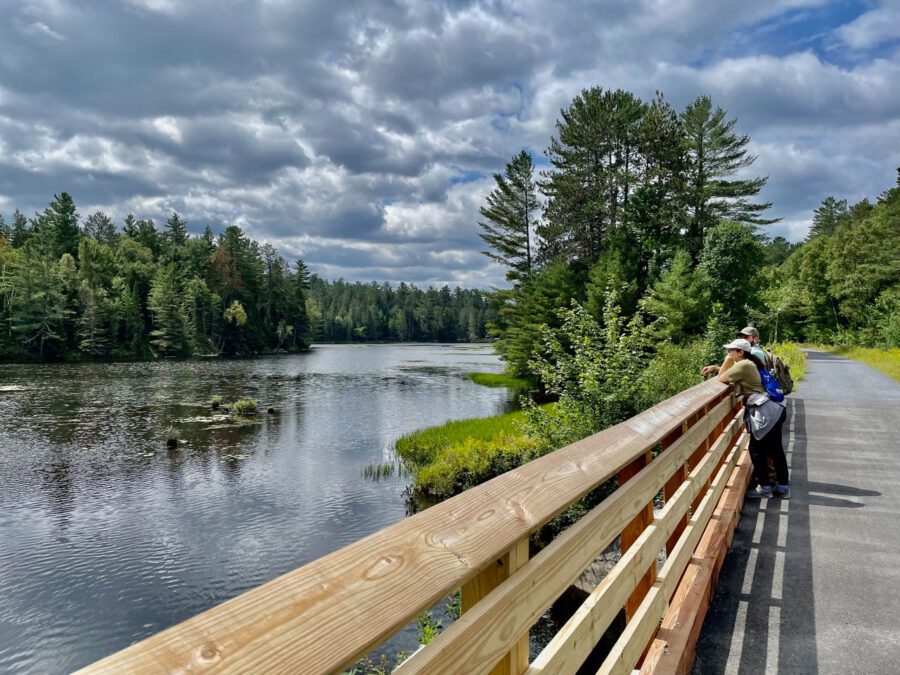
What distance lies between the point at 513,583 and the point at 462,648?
0.24m

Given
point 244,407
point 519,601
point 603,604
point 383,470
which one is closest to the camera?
point 519,601

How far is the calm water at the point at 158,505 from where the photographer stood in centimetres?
866

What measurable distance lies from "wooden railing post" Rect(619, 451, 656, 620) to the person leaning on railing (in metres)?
3.40

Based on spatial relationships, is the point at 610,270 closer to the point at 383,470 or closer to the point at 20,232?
the point at 383,470

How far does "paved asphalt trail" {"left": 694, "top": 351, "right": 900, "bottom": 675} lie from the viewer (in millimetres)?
3016

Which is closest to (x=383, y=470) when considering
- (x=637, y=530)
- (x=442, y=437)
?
(x=442, y=437)

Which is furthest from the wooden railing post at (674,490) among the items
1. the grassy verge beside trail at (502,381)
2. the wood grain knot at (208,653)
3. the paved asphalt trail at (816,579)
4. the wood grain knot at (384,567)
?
the grassy verge beside trail at (502,381)

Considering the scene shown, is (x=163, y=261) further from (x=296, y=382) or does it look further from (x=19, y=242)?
(x=296, y=382)

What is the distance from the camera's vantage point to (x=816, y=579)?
12.8ft

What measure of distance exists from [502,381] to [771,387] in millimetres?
30969

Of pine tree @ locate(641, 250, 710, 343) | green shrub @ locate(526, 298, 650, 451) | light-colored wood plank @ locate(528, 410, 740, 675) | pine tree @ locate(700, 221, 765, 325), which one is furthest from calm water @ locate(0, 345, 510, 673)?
pine tree @ locate(700, 221, 765, 325)

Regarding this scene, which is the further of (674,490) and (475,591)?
(674,490)

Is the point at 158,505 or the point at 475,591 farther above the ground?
the point at 475,591

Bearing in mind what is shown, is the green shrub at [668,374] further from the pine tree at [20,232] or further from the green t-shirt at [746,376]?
the pine tree at [20,232]
